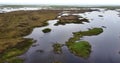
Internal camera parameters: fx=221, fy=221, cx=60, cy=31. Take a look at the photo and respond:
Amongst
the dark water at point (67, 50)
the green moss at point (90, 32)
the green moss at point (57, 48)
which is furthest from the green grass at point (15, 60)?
the green moss at point (90, 32)

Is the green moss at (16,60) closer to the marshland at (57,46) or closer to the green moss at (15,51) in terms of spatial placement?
the marshland at (57,46)

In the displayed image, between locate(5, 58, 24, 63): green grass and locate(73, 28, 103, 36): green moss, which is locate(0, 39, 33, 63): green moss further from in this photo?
locate(73, 28, 103, 36): green moss

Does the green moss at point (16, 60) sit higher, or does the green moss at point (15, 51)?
the green moss at point (16, 60)

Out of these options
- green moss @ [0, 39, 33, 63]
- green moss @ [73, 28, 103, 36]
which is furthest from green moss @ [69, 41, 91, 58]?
green moss @ [73, 28, 103, 36]

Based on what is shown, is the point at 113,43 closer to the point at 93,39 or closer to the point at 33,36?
the point at 93,39

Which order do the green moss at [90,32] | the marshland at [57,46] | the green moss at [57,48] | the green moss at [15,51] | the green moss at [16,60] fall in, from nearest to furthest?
the green moss at [16,60]
the marshland at [57,46]
the green moss at [15,51]
the green moss at [57,48]
the green moss at [90,32]

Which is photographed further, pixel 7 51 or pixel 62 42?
pixel 62 42

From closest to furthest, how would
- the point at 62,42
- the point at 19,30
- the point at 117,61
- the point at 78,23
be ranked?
the point at 117,61 → the point at 62,42 → the point at 19,30 → the point at 78,23

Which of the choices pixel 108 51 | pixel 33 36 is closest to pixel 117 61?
pixel 108 51
